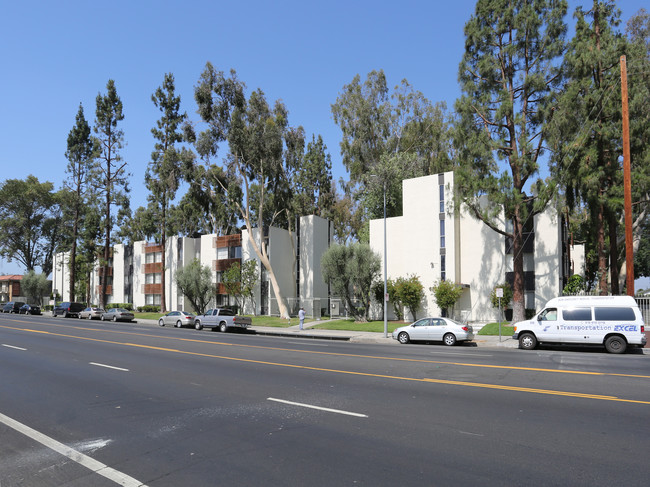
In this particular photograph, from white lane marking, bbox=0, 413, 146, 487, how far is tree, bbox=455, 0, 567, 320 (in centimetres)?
2435

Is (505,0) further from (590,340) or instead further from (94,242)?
(94,242)

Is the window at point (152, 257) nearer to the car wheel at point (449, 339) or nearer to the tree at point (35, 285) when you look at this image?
the tree at point (35, 285)

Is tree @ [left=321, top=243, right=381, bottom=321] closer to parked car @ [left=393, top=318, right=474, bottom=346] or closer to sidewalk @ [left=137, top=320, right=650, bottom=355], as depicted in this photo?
sidewalk @ [left=137, top=320, right=650, bottom=355]

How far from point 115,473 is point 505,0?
100.0ft

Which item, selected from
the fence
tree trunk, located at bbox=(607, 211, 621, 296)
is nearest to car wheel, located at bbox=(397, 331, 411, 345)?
tree trunk, located at bbox=(607, 211, 621, 296)

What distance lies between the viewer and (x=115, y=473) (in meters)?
5.44

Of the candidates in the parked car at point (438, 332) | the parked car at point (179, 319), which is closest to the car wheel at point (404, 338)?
the parked car at point (438, 332)

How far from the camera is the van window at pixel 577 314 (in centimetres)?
1864

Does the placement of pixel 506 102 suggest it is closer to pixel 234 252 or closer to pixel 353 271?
pixel 353 271

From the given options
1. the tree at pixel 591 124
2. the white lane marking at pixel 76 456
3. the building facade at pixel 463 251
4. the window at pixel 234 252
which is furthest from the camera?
the window at pixel 234 252

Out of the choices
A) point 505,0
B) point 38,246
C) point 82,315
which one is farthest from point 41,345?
point 38,246

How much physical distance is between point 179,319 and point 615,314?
97.4 feet

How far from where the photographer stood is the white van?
17922 mm

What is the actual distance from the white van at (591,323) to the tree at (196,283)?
34.7 m
